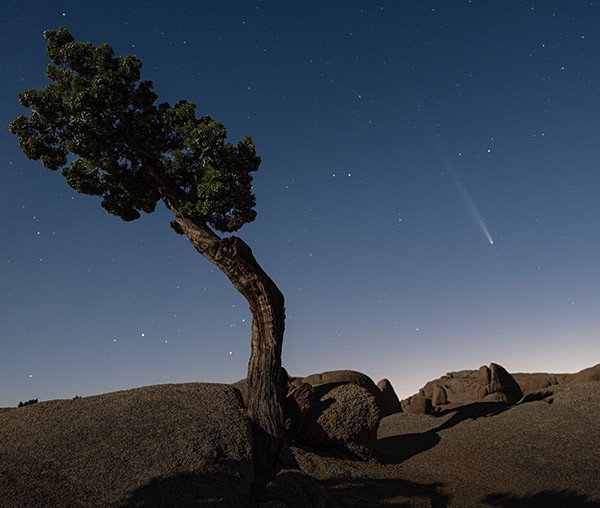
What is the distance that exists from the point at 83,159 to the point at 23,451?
31.1 feet

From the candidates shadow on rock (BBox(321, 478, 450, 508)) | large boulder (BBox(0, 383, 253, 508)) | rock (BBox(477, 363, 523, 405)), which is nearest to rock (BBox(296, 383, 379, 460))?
shadow on rock (BBox(321, 478, 450, 508))

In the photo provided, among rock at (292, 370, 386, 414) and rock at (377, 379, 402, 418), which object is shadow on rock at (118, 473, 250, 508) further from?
rock at (377, 379, 402, 418)

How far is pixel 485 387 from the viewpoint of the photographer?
32500 millimetres

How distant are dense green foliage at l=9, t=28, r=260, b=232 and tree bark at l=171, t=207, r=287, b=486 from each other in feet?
3.31

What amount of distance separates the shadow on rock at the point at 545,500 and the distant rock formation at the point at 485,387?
47.4 ft

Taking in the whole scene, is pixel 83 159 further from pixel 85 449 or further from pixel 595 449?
pixel 595 449

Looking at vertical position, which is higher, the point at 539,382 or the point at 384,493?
the point at 539,382

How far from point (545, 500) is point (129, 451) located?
10606mm

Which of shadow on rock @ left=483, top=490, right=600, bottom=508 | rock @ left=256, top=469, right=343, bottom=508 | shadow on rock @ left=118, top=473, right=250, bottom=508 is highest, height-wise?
shadow on rock @ left=118, top=473, right=250, bottom=508

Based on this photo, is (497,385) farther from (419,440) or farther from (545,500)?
(545,500)

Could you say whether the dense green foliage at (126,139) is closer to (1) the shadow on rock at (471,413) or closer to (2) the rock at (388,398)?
(1) the shadow on rock at (471,413)

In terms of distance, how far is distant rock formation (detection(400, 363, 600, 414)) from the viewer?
29938mm

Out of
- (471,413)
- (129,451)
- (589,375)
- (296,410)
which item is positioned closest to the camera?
(129,451)

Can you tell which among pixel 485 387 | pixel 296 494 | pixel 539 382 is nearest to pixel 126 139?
pixel 296 494
